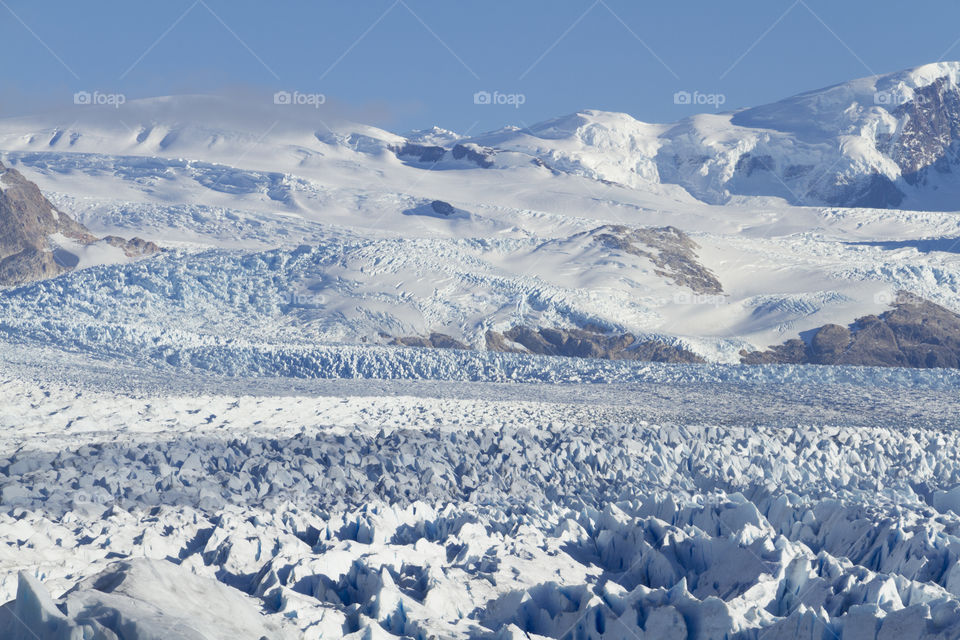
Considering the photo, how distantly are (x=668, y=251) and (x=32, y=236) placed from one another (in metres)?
26.8

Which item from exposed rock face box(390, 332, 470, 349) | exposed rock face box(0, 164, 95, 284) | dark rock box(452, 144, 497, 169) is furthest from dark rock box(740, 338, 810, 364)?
dark rock box(452, 144, 497, 169)

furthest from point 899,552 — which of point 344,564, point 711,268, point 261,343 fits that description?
point 711,268

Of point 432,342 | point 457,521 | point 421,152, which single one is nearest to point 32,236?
point 432,342

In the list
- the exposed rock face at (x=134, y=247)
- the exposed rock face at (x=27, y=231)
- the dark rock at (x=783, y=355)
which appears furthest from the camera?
the exposed rock face at (x=134, y=247)

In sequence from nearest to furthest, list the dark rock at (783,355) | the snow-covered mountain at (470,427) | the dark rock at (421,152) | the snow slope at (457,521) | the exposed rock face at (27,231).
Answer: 1. the snow slope at (457,521)
2. the snow-covered mountain at (470,427)
3. the dark rock at (783,355)
4. the exposed rock face at (27,231)
5. the dark rock at (421,152)

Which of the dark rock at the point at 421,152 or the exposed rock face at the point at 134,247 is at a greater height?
the dark rock at the point at 421,152

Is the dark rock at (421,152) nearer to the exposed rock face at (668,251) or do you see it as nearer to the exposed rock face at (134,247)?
the exposed rock face at (668,251)

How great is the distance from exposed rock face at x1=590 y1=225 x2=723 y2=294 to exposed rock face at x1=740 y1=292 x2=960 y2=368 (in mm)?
6349

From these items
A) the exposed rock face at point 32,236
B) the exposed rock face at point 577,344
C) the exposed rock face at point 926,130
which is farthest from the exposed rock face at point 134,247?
the exposed rock face at point 926,130

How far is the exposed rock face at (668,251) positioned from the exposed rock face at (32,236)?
758 inches

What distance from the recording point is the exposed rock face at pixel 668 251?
1542 inches

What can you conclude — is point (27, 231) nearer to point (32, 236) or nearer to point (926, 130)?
point (32, 236)

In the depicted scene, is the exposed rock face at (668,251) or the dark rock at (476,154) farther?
the dark rock at (476,154)

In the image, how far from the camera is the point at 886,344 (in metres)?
33.3
